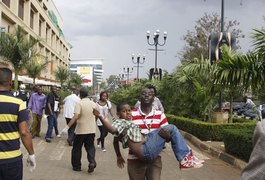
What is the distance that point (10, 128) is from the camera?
175 inches

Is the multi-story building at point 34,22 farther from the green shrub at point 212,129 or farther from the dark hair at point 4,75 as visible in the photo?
the dark hair at point 4,75

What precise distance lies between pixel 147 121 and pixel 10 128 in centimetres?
156

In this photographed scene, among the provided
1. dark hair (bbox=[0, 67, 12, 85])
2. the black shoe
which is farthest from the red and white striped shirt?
the black shoe

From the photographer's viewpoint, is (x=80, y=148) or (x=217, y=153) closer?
(x=80, y=148)

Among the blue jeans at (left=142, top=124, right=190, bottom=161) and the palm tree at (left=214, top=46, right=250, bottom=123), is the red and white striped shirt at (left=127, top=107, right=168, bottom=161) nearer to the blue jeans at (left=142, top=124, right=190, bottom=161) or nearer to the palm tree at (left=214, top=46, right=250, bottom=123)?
the blue jeans at (left=142, top=124, right=190, bottom=161)

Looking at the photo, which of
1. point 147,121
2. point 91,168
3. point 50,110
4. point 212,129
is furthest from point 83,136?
point 212,129

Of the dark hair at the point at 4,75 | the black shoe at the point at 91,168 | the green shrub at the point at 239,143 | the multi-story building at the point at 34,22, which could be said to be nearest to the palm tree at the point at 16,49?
the multi-story building at the point at 34,22

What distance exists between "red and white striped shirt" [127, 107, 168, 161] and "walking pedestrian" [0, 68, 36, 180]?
127cm

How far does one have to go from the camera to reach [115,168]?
9.30 meters

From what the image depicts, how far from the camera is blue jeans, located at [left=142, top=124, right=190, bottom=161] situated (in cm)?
456

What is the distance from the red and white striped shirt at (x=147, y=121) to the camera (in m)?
5.01

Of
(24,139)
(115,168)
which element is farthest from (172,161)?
(24,139)

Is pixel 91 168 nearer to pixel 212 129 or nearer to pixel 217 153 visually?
pixel 217 153

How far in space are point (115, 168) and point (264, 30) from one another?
4.39 metres
